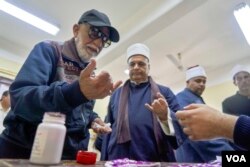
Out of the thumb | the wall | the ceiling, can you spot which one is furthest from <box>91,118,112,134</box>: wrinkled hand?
the wall

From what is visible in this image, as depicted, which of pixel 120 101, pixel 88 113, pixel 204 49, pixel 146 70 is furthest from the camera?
pixel 204 49

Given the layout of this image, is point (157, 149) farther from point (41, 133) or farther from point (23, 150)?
point (41, 133)

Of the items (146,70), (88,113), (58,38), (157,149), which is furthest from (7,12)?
(157,149)

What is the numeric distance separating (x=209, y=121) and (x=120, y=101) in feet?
2.89

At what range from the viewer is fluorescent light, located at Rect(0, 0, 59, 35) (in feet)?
7.57

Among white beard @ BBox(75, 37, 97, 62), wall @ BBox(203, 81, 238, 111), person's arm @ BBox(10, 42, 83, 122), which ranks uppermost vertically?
wall @ BBox(203, 81, 238, 111)

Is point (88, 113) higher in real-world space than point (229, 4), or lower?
lower

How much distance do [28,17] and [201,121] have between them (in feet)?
7.92

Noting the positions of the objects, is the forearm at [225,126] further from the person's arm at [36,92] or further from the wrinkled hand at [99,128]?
the wrinkled hand at [99,128]

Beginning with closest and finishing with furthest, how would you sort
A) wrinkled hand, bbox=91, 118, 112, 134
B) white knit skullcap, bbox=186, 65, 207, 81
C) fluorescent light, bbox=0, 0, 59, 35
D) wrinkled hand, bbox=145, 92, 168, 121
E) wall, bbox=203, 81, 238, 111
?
1. wrinkled hand, bbox=91, 118, 112, 134
2. wrinkled hand, bbox=145, 92, 168, 121
3. white knit skullcap, bbox=186, 65, 207, 81
4. fluorescent light, bbox=0, 0, 59, 35
5. wall, bbox=203, 81, 238, 111

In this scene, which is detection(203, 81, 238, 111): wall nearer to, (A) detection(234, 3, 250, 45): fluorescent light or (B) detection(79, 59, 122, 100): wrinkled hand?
(A) detection(234, 3, 250, 45): fluorescent light

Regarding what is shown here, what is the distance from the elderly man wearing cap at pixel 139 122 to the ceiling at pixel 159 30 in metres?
1.04

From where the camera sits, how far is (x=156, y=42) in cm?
299

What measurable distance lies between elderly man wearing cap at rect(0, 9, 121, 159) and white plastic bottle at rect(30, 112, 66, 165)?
11 centimetres
